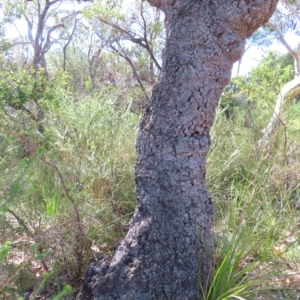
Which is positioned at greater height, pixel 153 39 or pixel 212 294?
pixel 153 39

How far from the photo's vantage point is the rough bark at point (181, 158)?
2.06m

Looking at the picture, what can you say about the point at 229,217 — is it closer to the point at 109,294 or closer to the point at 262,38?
the point at 109,294

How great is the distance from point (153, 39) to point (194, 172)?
6.06m

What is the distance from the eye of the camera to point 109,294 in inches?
80.6

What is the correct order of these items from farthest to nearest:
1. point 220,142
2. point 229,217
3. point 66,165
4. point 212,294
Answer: point 220,142, point 66,165, point 229,217, point 212,294

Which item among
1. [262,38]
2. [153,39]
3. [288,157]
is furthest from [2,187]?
[262,38]

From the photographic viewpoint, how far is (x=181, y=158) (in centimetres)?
211

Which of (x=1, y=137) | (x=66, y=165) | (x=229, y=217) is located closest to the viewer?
(x=229, y=217)

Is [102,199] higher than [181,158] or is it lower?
lower

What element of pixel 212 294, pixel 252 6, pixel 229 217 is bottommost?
pixel 212 294

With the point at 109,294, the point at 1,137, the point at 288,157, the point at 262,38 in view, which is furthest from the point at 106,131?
the point at 262,38

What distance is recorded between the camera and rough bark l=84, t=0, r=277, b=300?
2061 mm

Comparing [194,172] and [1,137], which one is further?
[1,137]

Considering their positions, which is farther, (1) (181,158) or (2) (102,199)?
(2) (102,199)
